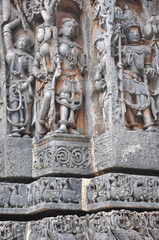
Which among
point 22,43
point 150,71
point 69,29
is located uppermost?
point 69,29

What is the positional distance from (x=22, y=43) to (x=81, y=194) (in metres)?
1.96

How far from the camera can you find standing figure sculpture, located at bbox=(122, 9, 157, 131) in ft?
24.3

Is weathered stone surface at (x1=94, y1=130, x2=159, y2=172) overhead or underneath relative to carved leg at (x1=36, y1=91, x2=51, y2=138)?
underneath

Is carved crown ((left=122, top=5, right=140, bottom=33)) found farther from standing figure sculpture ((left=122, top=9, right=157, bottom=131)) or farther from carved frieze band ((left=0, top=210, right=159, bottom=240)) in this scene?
carved frieze band ((left=0, top=210, right=159, bottom=240))

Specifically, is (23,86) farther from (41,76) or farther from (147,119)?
(147,119)

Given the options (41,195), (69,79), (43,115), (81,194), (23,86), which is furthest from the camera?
(23,86)

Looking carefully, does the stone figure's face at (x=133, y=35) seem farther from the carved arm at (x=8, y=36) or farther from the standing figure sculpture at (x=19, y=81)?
the carved arm at (x=8, y=36)

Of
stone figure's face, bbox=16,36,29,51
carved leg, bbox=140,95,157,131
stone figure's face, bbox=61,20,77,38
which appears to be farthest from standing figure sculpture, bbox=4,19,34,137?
carved leg, bbox=140,95,157,131

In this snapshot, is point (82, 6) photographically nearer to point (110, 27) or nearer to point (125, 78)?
point (110, 27)

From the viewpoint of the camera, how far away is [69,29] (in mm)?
7707

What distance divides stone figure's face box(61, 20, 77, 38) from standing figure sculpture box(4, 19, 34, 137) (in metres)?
0.45

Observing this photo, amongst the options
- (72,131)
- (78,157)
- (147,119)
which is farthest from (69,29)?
(78,157)

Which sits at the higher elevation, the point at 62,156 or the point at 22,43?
the point at 22,43

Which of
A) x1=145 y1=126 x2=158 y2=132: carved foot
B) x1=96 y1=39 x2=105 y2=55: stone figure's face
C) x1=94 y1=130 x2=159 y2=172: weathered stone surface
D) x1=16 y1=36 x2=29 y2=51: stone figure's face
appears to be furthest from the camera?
x1=16 y1=36 x2=29 y2=51: stone figure's face
